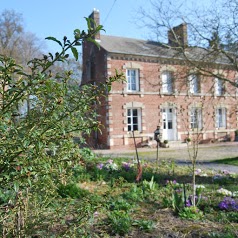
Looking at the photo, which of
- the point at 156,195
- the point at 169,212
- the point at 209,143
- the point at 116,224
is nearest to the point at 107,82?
the point at 116,224

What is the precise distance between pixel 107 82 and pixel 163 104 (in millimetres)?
21389

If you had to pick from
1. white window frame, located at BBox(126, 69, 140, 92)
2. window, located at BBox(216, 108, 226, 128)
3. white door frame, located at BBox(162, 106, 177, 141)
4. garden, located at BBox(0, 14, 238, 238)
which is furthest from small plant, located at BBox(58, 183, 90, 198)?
window, located at BBox(216, 108, 226, 128)

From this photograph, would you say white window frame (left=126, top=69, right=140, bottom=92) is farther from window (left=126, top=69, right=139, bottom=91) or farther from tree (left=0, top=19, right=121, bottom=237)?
tree (left=0, top=19, right=121, bottom=237)

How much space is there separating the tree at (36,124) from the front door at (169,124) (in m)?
21.4

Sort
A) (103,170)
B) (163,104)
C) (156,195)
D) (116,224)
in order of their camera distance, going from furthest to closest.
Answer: (163,104) → (103,170) → (156,195) → (116,224)

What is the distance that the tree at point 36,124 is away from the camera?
1.79 meters

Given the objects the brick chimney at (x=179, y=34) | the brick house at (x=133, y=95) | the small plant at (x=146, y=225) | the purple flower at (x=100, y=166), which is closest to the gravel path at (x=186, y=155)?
the brick house at (x=133, y=95)

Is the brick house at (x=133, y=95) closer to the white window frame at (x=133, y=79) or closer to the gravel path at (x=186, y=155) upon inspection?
the white window frame at (x=133, y=79)

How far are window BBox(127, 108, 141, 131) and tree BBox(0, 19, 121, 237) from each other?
19228 mm

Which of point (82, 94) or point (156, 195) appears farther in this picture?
point (156, 195)

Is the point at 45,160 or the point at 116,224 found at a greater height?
the point at 45,160

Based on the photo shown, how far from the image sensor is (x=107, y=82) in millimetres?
2203

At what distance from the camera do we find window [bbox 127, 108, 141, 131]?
859 inches

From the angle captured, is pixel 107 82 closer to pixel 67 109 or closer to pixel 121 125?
pixel 67 109
